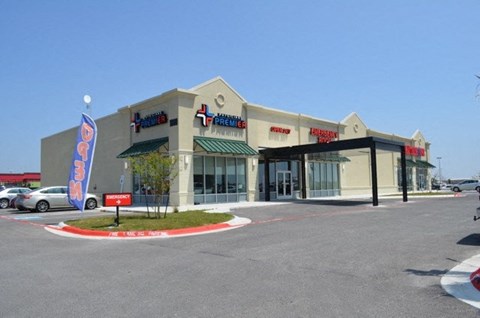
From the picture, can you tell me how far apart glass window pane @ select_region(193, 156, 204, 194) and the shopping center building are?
0.21 feet

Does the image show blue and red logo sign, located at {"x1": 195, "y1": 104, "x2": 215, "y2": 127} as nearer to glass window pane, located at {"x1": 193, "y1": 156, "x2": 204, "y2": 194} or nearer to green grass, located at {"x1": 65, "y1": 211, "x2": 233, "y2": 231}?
glass window pane, located at {"x1": 193, "y1": 156, "x2": 204, "y2": 194}

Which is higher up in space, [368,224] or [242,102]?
[242,102]

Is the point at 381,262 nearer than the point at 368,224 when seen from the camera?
Yes

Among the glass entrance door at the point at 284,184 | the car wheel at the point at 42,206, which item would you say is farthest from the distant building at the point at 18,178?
the glass entrance door at the point at 284,184

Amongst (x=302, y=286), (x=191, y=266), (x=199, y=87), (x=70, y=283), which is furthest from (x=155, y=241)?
(x=199, y=87)

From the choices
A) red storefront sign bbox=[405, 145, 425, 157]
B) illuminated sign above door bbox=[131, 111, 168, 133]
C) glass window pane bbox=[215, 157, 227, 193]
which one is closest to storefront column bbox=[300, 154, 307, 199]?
glass window pane bbox=[215, 157, 227, 193]

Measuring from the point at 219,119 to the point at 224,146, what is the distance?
204cm

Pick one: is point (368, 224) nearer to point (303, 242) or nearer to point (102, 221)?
point (303, 242)

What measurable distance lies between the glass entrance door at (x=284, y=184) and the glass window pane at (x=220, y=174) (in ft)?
20.5

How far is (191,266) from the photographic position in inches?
328

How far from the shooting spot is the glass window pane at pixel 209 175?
26641 millimetres

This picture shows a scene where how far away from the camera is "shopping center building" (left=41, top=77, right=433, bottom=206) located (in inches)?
1000

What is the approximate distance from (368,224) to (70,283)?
11.0 meters

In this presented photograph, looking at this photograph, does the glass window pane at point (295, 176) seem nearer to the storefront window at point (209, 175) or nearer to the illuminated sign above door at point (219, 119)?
the illuminated sign above door at point (219, 119)
